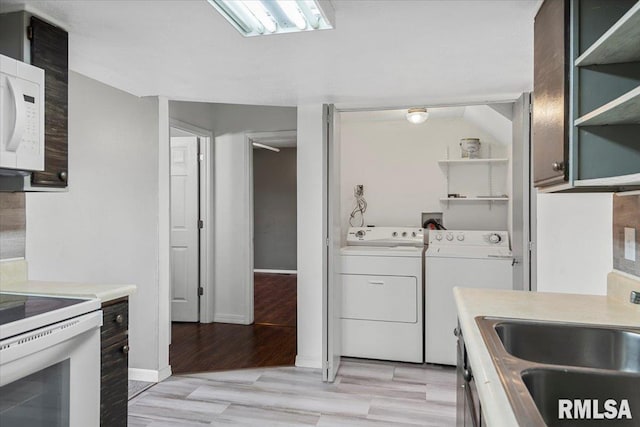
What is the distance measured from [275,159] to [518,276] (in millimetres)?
5545

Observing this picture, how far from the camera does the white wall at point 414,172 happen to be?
13.3 ft

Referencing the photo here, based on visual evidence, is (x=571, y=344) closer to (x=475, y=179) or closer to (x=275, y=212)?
(x=475, y=179)

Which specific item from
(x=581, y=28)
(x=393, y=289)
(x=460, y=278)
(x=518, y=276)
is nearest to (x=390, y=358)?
(x=393, y=289)

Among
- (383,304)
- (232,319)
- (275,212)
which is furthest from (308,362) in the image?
(275,212)

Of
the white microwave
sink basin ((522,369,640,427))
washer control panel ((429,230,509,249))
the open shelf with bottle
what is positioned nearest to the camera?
sink basin ((522,369,640,427))

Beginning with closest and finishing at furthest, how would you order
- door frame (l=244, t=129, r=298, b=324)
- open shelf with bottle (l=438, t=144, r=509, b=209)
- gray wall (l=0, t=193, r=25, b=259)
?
1. gray wall (l=0, t=193, r=25, b=259)
2. open shelf with bottle (l=438, t=144, r=509, b=209)
3. door frame (l=244, t=129, r=298, b=324)

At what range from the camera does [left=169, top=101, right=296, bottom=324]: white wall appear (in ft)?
14.1

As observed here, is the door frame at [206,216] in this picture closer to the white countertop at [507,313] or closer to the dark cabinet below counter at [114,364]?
the dark cabinet below counter at [114,364]

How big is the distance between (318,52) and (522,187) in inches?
66.5

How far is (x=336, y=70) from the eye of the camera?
2375 millimetres

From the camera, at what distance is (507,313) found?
4.95ft

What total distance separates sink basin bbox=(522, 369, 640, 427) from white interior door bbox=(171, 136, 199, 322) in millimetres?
3778

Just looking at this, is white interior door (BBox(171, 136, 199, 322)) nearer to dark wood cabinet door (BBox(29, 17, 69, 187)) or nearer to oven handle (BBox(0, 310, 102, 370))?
dark wood cabinet door (BBox(29, 17, 69, 187))

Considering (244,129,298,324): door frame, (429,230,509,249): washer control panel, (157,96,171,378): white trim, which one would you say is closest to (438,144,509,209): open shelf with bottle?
(429,230,509,249): washer control panel
